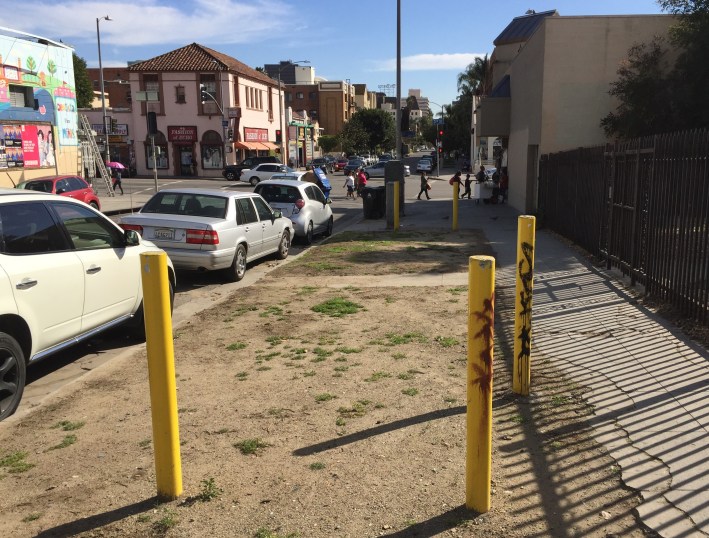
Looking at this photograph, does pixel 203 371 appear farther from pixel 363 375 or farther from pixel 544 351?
pixel 544 351

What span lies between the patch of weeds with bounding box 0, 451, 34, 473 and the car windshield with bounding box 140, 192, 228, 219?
21.7ft

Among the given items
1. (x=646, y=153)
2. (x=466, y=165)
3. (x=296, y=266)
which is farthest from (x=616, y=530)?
(x=466, y=165)

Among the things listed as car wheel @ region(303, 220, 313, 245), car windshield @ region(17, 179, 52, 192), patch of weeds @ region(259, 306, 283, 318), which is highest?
car windshield @ region(17, 179, 52, 192)

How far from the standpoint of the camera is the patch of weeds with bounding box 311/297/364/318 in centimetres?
811

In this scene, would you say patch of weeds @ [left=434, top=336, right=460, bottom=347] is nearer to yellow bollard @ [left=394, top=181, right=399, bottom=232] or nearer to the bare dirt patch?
the bare dirt patch

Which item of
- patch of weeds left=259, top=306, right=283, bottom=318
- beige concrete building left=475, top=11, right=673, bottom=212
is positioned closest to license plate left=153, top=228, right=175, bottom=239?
patch of weeds left=259, top=306, right=283, bottom=318

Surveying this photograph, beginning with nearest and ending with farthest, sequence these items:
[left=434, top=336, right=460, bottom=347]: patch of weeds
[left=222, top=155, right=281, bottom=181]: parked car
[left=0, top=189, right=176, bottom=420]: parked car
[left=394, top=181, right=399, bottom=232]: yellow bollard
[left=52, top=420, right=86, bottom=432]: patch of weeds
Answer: [left=52, top=420, right=86, bottom=432]: patch of weeds → [left=0, top=189, right=176, bottom=420]: parked car → [left=434, top=336, right=460, bottom=347]: patch of weeds → [left=394, top=181, right=399, bottom=232]: yellow bollard → [left=222, top=155, right=281, bottom=181]: parked car

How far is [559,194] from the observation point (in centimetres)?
1526


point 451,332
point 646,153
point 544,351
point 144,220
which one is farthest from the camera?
point 144,220

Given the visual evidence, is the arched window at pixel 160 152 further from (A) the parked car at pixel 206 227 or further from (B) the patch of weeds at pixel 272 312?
(B) the patch of weeds at pixel 272 312

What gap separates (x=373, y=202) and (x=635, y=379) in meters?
16.9

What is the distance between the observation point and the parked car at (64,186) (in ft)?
63.8

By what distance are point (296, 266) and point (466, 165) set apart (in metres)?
57.3

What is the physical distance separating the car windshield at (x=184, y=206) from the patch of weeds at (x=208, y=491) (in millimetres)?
7147
